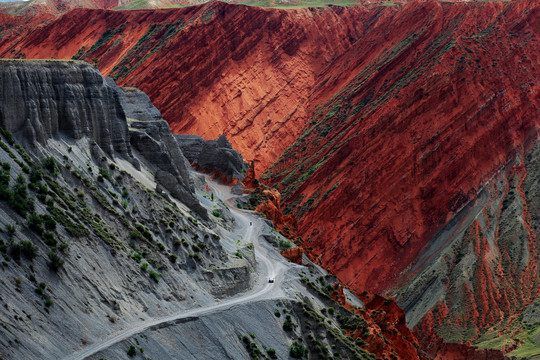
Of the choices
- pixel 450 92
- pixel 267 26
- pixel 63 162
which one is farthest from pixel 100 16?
pixel 63 162

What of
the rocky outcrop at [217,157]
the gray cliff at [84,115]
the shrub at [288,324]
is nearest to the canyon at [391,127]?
the rocky outcrop at [217,157]

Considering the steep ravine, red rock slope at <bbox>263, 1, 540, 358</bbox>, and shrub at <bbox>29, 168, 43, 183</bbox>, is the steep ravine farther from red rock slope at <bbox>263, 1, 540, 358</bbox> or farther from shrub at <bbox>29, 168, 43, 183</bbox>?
red rock slope at <bbox>263, 1, 540, 358</bbox>

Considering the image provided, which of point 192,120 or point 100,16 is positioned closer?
point 192,120

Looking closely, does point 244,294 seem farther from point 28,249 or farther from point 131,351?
point 28,249

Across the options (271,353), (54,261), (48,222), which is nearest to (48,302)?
(54,261)

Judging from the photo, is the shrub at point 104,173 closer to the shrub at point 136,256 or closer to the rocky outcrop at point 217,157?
the shrub at point 136,256

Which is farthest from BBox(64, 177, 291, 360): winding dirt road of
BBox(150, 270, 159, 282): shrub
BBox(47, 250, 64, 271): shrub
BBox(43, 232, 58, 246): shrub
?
BBox(43, 232, 58, 246): shrub

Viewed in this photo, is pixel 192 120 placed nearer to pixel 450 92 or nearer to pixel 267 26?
pixel 267 26
